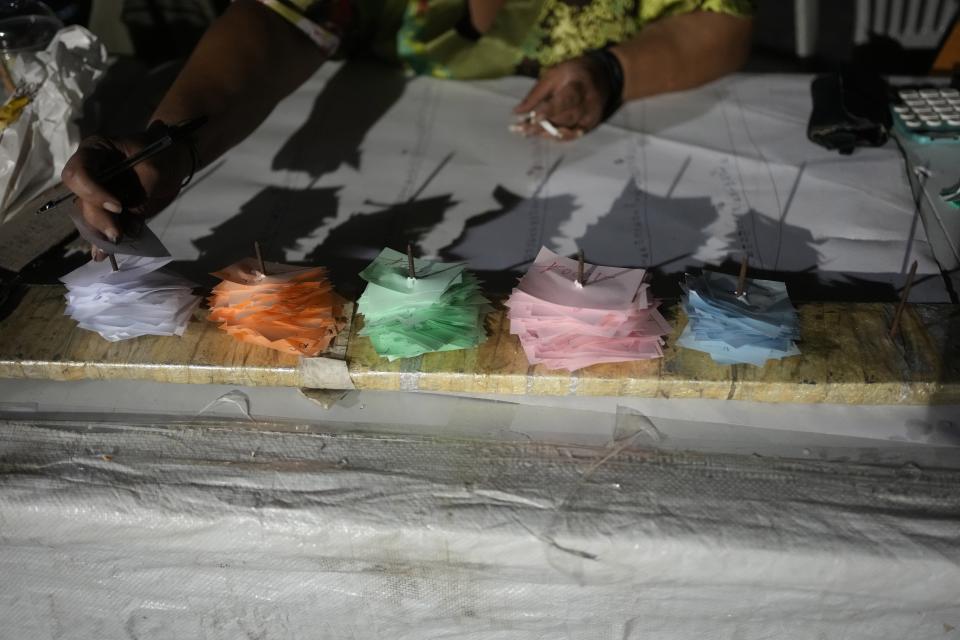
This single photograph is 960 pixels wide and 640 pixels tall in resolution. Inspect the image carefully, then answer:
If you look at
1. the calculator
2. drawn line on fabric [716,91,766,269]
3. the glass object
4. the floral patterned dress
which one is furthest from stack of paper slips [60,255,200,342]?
the calculator

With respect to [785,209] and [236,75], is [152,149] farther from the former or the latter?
[785,209]

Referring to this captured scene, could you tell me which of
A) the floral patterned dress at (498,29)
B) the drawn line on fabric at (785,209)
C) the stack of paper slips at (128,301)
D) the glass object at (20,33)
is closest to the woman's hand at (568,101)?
the floral patterned dress at (498,29)

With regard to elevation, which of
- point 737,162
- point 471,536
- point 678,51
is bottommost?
point 471,536

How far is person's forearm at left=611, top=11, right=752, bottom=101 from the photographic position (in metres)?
1.23

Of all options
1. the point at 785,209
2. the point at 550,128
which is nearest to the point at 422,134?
the point at 550,128

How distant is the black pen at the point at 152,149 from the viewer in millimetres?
819

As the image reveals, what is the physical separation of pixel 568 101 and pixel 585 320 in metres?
0.52

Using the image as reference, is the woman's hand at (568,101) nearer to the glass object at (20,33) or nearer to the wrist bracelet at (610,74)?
the wrist bracelet at (610,74)

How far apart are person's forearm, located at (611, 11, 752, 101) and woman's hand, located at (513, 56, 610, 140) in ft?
0.22

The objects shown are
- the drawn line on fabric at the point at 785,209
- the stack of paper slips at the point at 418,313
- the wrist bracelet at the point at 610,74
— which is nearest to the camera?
the stack of paper slips at the point at 418,313

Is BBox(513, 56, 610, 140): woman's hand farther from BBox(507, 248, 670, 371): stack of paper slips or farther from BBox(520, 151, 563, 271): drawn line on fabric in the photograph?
BBox(507, 248, 670, 371): stack of paper slips

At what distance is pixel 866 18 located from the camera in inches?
63.8

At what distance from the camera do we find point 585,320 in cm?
76

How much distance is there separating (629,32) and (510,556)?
0.91m
